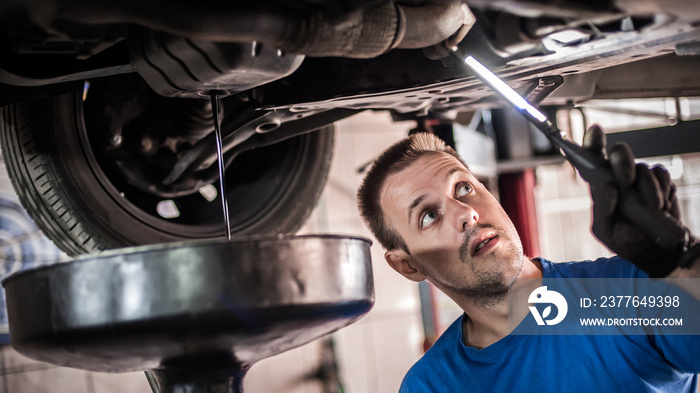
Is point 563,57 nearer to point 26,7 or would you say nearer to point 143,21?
point 143,21

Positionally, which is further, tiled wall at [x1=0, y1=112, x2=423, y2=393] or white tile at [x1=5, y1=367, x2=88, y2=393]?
tiled wall at [x1=0, y1=112, x2=423, y2=393]

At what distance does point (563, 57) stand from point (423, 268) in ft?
2.19

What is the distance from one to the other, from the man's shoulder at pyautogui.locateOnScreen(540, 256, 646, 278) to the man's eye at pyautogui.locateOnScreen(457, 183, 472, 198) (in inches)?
8.9

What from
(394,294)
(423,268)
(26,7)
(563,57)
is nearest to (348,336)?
(394,294)

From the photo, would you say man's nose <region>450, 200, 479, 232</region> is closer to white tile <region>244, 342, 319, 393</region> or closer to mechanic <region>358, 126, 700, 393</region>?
mechanic <region>358, 126, 700, 393</region>

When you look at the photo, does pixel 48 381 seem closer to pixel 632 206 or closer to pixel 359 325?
pixel 359 325

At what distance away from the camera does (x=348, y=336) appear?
4602 mm

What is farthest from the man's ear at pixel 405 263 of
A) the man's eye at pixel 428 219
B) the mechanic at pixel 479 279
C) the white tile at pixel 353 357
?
the white tile at pixel 353 357

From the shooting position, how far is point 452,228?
1.42 metres

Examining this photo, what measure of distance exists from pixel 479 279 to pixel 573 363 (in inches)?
9.5

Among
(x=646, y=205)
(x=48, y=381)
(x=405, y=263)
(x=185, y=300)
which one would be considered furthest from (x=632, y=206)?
(x=48, y=381)

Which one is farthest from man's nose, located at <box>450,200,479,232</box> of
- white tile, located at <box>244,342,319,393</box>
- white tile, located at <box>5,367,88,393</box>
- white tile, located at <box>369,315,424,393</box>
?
white tile, located at <box>369,315,424,393</box>

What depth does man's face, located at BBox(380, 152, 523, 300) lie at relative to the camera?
4.56 feet

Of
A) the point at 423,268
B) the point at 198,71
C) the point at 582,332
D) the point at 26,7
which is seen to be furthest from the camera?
the point at 423,268
